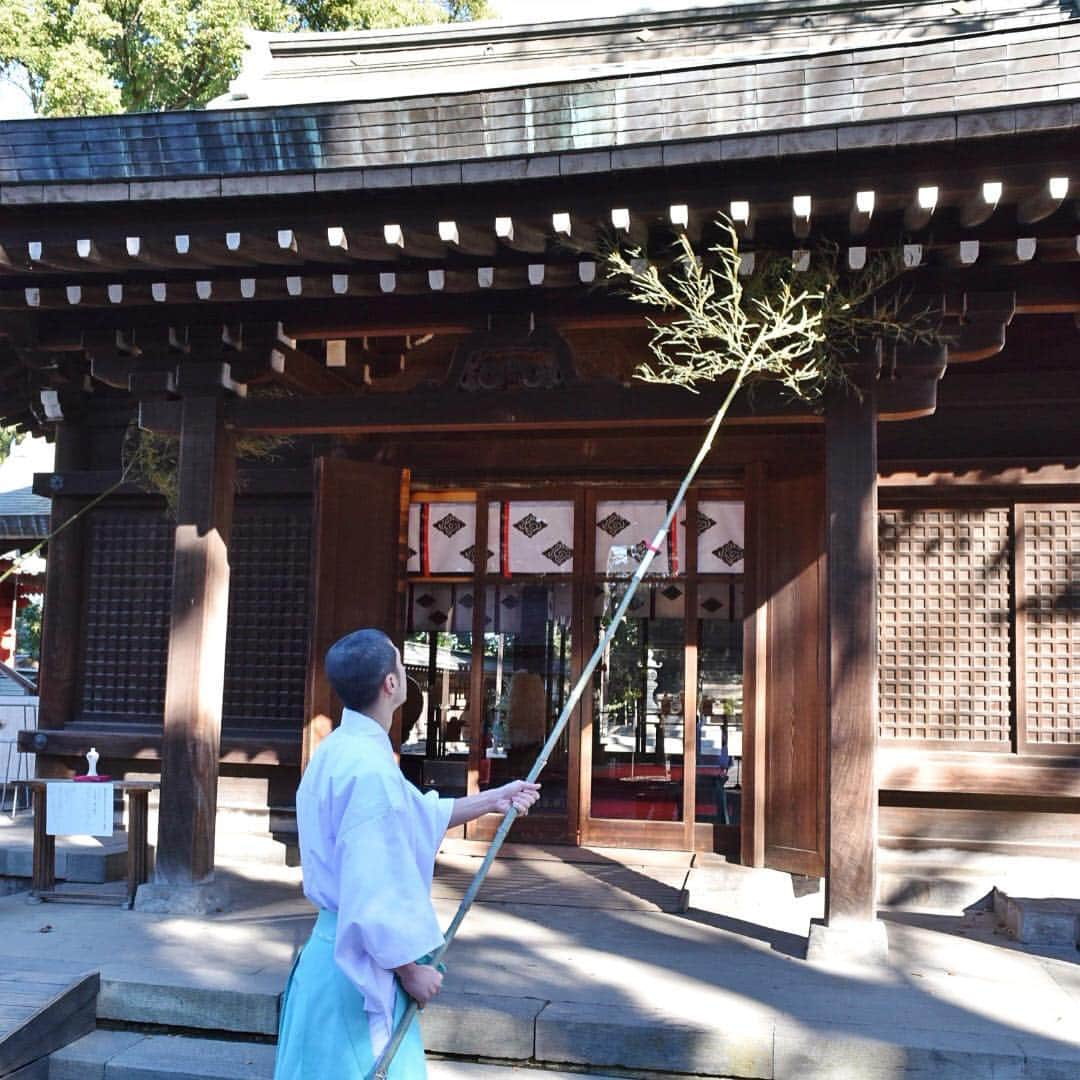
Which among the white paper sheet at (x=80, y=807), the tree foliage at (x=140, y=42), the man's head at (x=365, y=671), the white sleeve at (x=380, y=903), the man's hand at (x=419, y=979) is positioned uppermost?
the tree foliage at (x=140, y=42)

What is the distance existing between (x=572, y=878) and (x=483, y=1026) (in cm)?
246

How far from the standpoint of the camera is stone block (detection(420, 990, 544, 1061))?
4430 millimetres

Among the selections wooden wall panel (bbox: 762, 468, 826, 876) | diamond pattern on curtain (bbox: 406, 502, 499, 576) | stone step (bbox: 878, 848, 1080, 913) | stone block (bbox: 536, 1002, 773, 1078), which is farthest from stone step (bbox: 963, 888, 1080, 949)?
diamond pattern on curtain (bbox: 406, 502, 499, 576)

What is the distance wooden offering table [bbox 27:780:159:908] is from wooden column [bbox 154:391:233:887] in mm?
229

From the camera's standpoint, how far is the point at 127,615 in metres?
8.33

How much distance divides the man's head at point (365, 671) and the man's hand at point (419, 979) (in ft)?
1.89

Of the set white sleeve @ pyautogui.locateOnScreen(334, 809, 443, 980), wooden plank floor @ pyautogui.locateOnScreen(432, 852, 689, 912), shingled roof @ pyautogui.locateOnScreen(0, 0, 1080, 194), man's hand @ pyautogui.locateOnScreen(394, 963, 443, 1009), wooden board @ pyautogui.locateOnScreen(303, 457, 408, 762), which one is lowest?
wooden plank floor @ pyautogui.locateOnScreen(432, 852, 689, 912)

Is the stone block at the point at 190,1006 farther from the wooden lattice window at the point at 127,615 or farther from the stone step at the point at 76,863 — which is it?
the wooden lattice window at the point at 127,615

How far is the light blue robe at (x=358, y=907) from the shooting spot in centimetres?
236

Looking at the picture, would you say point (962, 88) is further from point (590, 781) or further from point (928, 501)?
point (590, 781)

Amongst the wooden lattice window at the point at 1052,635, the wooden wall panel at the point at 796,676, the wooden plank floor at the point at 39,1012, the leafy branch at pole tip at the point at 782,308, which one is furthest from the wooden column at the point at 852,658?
the wooden plank floor at the point at 39,1012

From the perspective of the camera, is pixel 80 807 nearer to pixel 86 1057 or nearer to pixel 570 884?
pixel 86 1057

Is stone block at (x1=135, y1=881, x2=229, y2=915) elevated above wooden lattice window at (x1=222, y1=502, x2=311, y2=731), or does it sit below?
below

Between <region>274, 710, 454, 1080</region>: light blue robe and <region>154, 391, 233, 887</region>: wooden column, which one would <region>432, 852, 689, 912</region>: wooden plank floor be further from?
<region>274, 710, 454, 1080</region>: light blue robe
